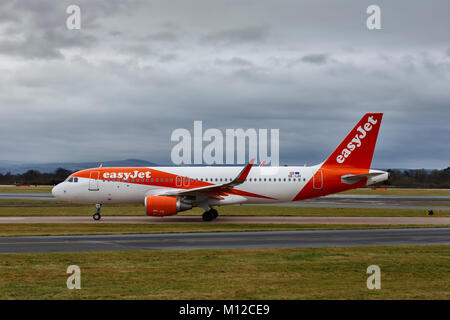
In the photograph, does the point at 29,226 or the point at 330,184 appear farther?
the point at 330,184

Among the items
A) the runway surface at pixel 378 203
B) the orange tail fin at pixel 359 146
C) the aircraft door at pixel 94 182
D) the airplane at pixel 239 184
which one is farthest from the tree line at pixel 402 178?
the aircraft door at pixel 94 182

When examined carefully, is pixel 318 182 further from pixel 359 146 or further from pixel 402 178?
pixel 402 178

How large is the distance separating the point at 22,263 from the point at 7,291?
439 cm

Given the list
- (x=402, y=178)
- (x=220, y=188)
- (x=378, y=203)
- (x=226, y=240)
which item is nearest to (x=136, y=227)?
(x=220, y=188)

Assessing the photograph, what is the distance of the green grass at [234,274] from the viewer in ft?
40.9

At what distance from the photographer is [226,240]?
2348 centimetres

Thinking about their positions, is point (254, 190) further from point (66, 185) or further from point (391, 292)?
point (391, 292)

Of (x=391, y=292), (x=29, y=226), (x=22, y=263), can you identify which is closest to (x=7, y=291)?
(x=22, y=263)

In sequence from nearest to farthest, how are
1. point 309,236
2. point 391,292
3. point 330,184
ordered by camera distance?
point 391,292, point 309,236, point 330,184

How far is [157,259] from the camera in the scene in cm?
1766

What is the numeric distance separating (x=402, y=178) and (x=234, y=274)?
140755mm
